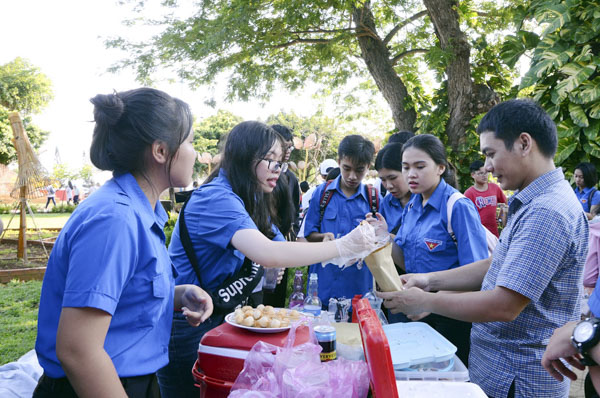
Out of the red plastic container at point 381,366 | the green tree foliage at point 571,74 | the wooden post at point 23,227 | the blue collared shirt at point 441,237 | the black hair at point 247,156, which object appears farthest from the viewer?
the wooden post at point 23,227

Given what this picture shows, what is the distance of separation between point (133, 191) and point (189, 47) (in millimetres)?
8021

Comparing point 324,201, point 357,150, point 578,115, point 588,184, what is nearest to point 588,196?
point 588,184

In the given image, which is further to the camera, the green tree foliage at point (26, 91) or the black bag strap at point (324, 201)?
the green tree foliage at point (26, 91)

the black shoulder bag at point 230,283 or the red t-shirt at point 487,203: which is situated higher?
the black shoulder bag at point 230,283

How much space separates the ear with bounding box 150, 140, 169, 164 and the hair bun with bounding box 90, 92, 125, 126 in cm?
13

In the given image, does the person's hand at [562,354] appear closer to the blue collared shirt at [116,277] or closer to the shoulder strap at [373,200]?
the blue collared shirt at [116,277]

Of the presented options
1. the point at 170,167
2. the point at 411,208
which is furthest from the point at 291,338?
the point at 411,208

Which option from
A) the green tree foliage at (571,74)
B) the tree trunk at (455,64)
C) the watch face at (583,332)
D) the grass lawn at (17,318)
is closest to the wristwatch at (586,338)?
the watch face at (583,332)

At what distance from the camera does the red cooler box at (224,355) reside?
1.39 m

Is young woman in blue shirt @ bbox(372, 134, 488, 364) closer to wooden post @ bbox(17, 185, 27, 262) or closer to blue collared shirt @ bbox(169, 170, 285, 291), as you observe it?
blue collared shirt @ bbox(169, 170, 285, 291)

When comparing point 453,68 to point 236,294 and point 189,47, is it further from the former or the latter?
point 236,294

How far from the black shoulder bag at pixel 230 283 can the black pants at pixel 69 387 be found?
25.0 inches

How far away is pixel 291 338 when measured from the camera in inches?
52.4

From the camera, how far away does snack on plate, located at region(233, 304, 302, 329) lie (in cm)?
152
